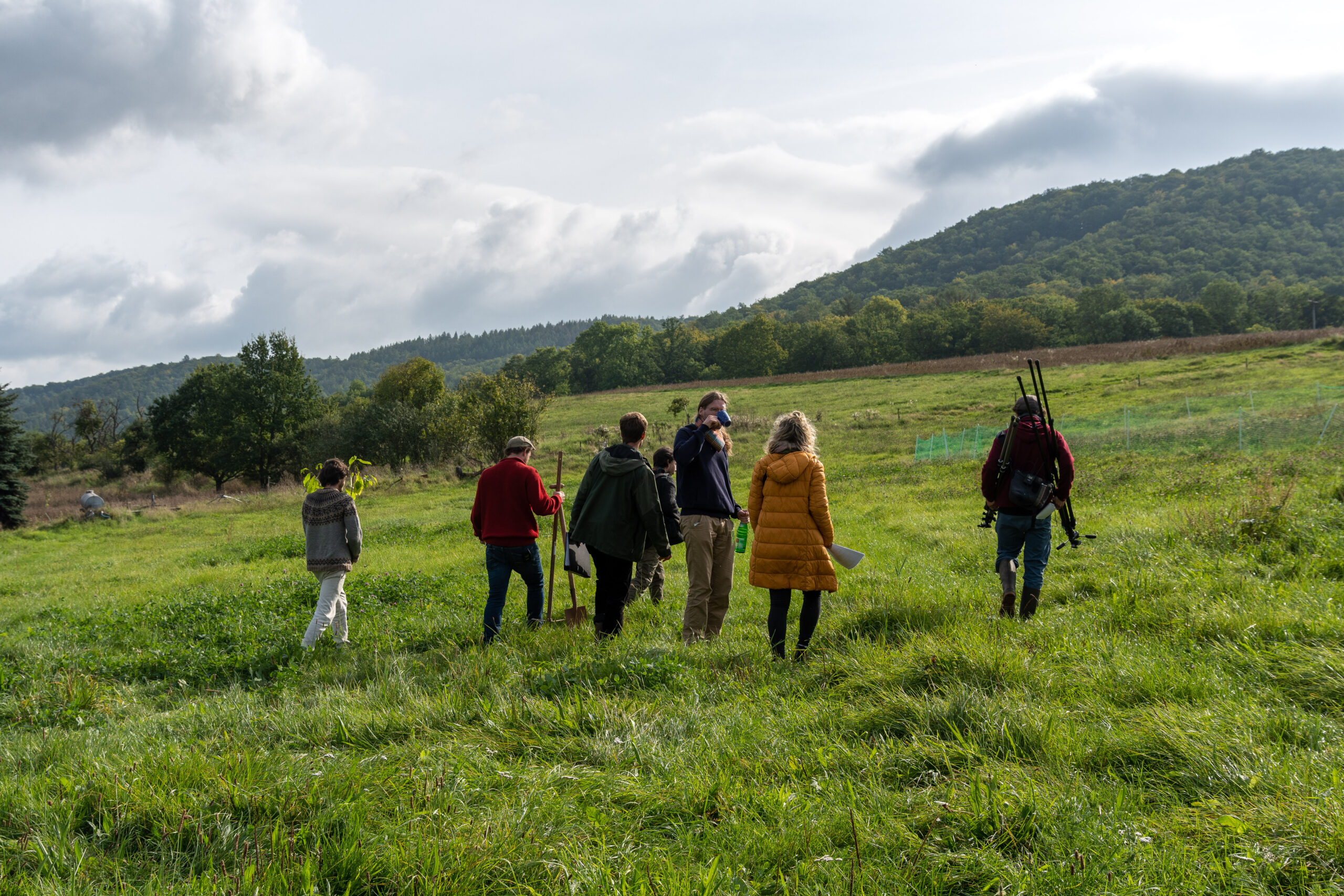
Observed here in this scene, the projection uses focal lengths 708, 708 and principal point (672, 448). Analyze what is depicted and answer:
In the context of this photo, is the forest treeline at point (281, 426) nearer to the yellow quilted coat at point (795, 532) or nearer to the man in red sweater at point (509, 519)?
the man in red sweater at point (509, 519)

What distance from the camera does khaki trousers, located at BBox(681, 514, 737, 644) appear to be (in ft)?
21.1

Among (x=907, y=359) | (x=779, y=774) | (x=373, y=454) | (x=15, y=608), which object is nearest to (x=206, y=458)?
(x=373, y=454)

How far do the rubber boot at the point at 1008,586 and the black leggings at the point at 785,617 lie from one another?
6.63 feet

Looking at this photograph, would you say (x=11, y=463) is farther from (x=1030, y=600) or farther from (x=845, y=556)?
(x=1030, y=600)

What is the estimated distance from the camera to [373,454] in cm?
4488

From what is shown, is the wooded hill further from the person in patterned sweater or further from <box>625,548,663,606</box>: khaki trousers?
<box>625,548,663,606</box>: khaki trousers

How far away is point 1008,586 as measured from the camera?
259 inches

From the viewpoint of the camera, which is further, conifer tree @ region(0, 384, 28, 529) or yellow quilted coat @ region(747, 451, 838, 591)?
conifer tree @ region(0, 384, 28, 529)

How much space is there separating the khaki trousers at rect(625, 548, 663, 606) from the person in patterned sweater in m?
3.07

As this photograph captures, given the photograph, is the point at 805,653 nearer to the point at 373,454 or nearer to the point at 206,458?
the point at 373,454

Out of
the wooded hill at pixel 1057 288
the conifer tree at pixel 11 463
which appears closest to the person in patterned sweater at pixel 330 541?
the conifer tree at pixel 11 463

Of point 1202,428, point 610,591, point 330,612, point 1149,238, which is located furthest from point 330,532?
point 1149,238

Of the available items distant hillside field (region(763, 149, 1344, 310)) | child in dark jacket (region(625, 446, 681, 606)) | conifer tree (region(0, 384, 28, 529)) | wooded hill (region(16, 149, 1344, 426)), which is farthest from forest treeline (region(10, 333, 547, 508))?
distant hillside field (region(763, 149, 1344, 310))

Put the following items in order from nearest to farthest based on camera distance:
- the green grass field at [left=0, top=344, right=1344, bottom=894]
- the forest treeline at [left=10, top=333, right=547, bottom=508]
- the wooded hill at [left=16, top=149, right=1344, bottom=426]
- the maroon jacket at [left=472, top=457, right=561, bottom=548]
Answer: the green grass field at [left=0, top=344, right=1344, bottom=894] < the maroon jacket at [left=472, top=457, right=561, bottom=548] < the forest treeline at [left=10, top=333, right=547, bottom=508] < the wooded hill at [left=16, top=149, right=1344, bottom=426]
